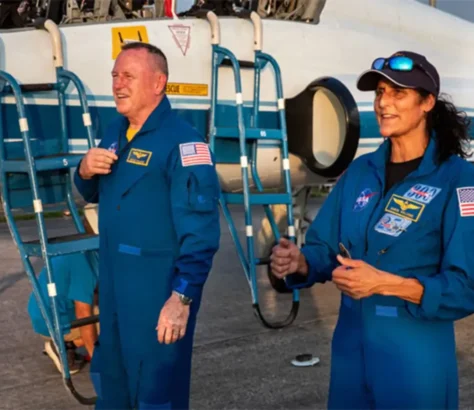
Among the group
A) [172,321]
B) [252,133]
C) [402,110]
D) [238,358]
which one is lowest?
[238,358]

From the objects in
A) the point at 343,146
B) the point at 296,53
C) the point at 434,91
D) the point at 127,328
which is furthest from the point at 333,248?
the point at 296,53

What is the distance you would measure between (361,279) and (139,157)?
1.23m

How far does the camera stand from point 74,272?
202 inches

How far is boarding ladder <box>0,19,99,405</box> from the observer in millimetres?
4449

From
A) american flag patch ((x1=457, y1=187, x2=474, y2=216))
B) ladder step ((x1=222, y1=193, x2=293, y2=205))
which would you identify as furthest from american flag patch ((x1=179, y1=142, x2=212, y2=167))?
ladder step ((x1=222, y1=193, x2=293, y2=205))

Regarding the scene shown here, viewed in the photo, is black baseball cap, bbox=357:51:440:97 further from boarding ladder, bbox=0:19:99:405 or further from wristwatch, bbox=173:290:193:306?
boarding ladder, bbox=0:19:99:405

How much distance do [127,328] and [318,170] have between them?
318 cm

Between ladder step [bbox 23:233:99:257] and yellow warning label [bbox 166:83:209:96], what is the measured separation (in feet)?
4.65

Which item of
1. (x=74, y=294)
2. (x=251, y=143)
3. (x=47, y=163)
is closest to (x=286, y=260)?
(x=47, y=163)

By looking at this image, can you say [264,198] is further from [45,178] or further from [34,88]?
[34,88]

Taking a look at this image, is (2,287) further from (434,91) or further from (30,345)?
(434,91)

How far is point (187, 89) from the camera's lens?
5.65 metres

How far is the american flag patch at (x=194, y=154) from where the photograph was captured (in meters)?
3.18

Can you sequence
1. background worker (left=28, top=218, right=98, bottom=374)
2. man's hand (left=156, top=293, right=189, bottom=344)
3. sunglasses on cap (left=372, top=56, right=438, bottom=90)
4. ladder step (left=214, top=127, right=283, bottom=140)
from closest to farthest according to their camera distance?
sunglasses on cap (left=372, top=56, right=438, bottom=90) < man's hand (left=156, top=293, right=189, bottom=344) < background worker (left=28, top=218, right=98, bottom=374) < ladder step (left=214, top=127, right=283, bottom=140)
